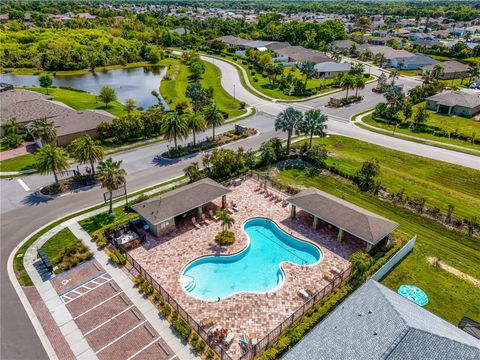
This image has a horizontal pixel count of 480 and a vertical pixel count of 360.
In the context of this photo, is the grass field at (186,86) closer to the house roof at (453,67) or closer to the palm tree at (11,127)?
the palm tree at (11,127)

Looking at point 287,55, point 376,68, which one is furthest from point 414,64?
Answer: point 287,55

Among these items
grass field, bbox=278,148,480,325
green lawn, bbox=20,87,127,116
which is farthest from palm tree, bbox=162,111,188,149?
green lawn, bbox=20,87,127,116

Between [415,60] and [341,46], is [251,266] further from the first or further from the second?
[341,46]

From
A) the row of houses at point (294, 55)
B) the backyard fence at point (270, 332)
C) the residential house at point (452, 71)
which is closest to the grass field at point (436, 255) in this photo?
the backyard fence at point (270, 332)

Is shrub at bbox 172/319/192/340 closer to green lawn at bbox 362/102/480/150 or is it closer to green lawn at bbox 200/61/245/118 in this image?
green lawn at bbox 200/61/245/118

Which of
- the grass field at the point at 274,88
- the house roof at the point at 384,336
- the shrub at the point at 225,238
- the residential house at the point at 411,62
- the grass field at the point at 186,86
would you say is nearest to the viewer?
the house roof at the point at 384,336
